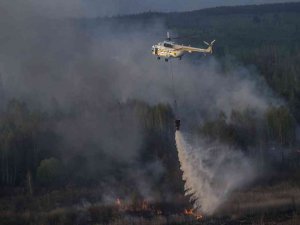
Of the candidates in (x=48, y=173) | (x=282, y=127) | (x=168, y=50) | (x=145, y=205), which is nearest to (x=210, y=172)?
(x=145, y=205)

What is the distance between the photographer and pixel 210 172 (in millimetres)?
88312

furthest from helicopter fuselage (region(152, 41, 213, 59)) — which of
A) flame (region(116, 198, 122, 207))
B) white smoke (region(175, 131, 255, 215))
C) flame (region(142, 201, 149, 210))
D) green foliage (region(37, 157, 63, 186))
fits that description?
green foliage (region(37, 157, 63, 186))

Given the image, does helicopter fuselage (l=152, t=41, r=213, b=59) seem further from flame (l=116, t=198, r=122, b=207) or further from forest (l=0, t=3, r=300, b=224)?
flame (l=116, t=198, r=122, b=207)

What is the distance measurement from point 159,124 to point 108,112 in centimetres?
1669

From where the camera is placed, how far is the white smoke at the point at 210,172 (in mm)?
81688

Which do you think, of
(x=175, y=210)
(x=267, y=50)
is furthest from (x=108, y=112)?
(x=267, y=50)

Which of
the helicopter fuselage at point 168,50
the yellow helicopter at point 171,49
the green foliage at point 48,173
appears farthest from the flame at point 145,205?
the helicopter fuselage at point 168,50

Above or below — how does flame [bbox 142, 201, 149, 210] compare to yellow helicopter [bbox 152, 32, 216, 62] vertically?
below

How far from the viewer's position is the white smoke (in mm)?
81688

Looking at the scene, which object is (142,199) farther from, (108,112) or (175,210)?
(108,112)

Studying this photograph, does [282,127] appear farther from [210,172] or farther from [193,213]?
[193,213]

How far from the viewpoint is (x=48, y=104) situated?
12912 cm

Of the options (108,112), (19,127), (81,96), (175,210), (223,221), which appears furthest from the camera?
(81,96)

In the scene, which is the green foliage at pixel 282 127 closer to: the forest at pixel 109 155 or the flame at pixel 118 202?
the forest at pixel 109 155
